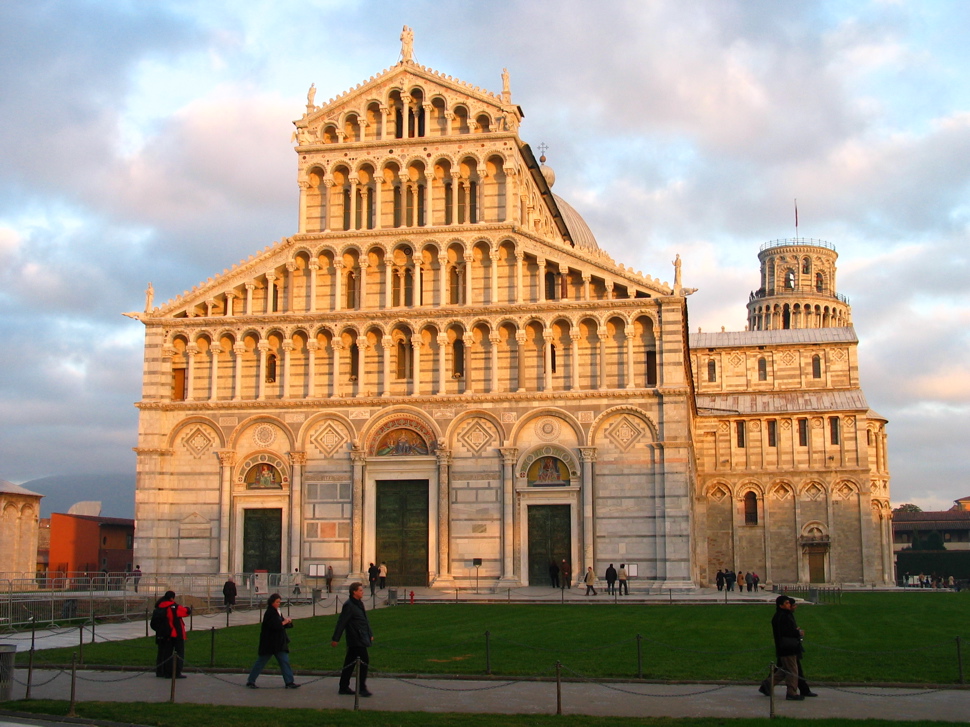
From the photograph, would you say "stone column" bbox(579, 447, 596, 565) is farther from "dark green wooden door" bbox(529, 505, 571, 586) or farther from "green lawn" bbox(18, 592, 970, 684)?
"green lawn" bbox(18, 592, 970, 684)

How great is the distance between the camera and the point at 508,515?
45125 mm

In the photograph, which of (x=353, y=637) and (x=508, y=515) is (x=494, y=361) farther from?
(x=353, y=637)

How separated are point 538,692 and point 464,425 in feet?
91.7

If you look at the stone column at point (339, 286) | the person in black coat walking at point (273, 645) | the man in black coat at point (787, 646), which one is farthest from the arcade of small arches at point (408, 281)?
the person in black coat walking at point (273, 645)

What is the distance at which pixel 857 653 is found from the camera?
71.8 feet

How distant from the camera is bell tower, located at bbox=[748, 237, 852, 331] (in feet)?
356

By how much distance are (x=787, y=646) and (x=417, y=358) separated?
29916mm

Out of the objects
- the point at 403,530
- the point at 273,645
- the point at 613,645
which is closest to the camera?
the point at 273,645

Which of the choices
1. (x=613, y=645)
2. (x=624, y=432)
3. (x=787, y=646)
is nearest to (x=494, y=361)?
(x=624, y=432)

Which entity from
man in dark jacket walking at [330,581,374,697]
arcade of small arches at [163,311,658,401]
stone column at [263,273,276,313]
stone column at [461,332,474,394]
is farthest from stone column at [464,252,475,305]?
man in dark jacket walking at [330,581,374,697]

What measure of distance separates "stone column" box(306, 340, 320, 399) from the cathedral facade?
13cm

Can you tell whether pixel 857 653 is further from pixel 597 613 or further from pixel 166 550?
pixel 166 550

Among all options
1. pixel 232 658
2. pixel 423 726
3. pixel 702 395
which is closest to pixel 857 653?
pixel 423 726

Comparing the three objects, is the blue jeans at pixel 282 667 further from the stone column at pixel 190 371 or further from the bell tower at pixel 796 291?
the bell tower at pixel 796 291
